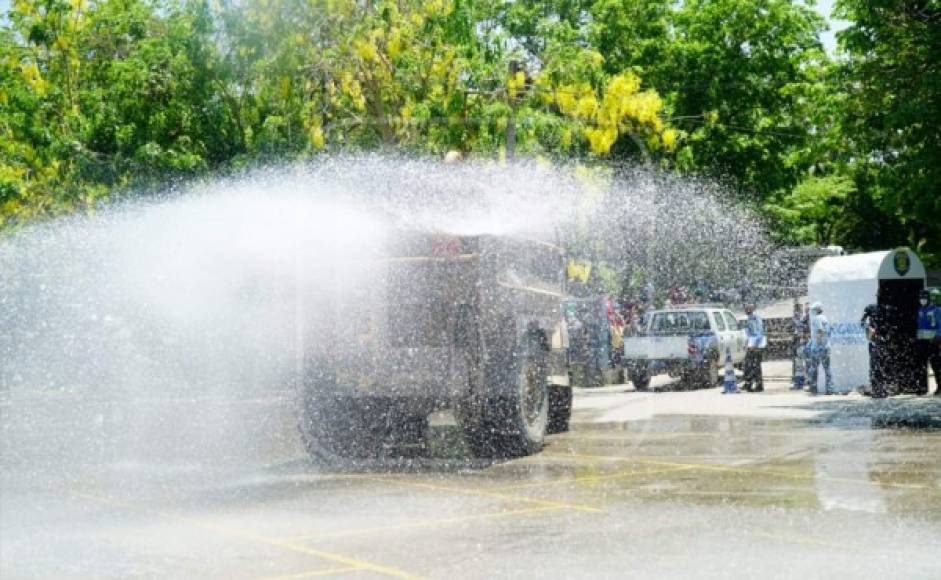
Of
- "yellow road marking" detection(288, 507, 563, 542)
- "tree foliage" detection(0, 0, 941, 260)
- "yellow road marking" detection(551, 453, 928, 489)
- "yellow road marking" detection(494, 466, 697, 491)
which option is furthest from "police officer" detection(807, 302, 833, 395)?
"yellow road marking" detection(288, 507, 563, 542)

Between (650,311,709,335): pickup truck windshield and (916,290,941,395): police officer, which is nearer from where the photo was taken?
(916,290,941,395): police officer

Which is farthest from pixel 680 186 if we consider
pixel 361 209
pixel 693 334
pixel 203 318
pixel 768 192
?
pixel 361 209

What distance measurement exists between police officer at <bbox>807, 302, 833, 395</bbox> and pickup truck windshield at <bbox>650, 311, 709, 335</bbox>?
4.96 m

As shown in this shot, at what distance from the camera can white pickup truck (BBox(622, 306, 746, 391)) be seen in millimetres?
26281

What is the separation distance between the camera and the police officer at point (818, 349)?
21.1 meters

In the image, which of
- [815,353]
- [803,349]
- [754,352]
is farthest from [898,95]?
[754,352]

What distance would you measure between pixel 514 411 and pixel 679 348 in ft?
49.3

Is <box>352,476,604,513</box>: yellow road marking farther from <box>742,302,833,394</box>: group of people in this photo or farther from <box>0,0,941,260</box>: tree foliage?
<box>742,302,833,394</box>: group of people

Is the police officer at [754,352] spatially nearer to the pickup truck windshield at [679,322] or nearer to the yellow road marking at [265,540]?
the pickup truck windshield at [679,322]

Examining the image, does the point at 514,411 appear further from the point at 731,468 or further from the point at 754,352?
the point at 754,352

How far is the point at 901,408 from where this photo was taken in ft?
57.8

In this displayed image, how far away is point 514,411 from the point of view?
1203 centimetres

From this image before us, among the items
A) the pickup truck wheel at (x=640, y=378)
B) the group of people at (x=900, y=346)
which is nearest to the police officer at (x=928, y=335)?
the group of people at (x=900, y=346)

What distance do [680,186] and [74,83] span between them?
987 inches
